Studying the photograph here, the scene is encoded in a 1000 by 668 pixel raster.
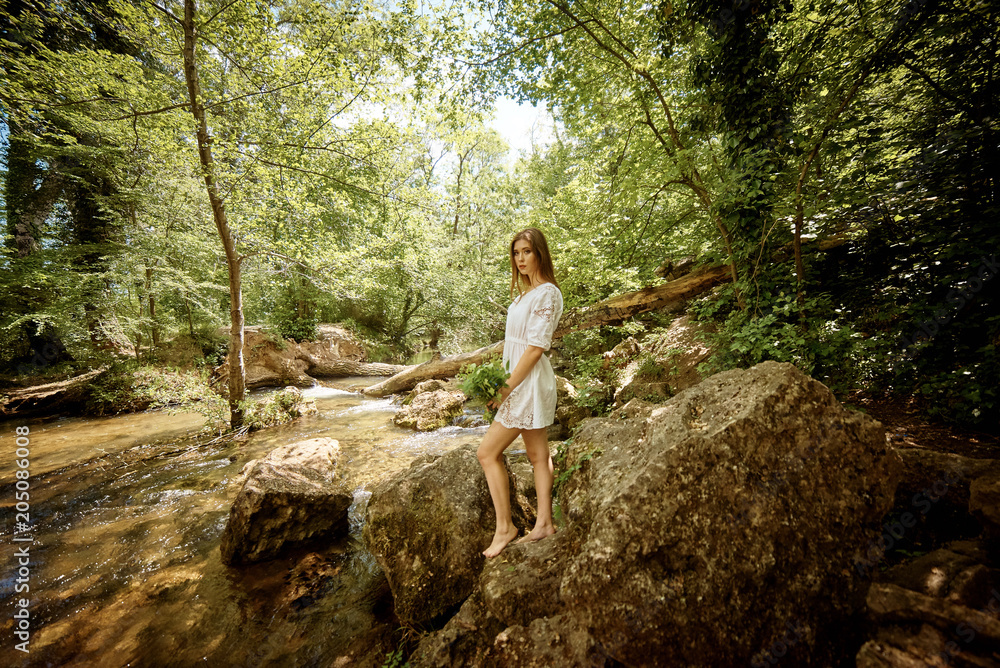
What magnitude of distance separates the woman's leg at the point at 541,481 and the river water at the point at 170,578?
1551 mm

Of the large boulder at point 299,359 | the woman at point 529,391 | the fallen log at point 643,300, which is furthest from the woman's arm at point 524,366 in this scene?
the large boulder at point 299,359

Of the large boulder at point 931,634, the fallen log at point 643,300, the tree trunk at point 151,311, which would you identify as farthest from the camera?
the tree trunk at point 151,311

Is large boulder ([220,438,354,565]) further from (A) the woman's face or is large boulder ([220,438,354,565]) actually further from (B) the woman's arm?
(A) the woman's face

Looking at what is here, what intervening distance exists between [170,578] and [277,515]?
107 cm

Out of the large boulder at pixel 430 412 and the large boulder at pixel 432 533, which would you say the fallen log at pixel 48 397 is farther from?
the large boulder at pixel 432 533

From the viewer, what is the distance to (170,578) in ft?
11.5

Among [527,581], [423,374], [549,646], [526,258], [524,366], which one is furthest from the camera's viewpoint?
[423,374]

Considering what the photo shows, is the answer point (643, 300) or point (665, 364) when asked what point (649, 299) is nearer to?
point (643, 300)

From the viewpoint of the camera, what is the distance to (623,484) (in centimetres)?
198

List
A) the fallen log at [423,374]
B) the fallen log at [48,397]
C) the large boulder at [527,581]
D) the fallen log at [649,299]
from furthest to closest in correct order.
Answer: the fallen log at [423,374] < the fallen log at [48,397] < the fallen log at [649,299] < the large boulder at [527,581]

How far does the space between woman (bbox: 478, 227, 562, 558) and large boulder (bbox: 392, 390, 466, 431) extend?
5495 millimetres

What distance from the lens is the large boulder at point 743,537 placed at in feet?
5.17

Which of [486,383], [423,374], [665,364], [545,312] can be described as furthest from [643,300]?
[423,374]

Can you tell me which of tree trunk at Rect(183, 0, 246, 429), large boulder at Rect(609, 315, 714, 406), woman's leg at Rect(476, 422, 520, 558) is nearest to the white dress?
woman's leg at Rect(476, 422, 520, 558)
